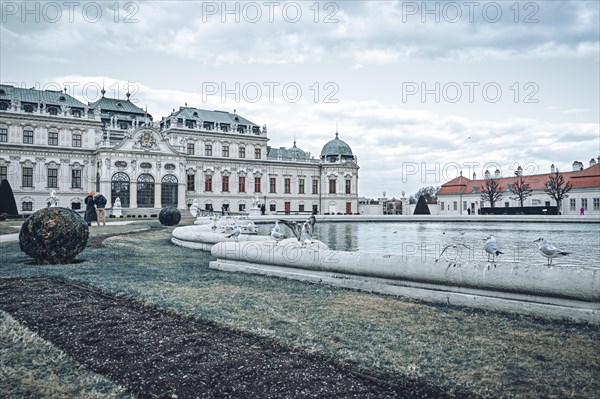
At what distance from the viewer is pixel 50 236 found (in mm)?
8898

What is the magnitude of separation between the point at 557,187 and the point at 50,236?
60284mm

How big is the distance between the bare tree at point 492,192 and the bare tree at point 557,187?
686 cm

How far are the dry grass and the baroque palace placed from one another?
4229cm

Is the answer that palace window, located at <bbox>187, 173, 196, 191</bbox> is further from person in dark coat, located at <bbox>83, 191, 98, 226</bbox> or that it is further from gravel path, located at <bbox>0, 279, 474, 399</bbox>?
gravel path, located at <bbox>0, 279, 474, 399</bbox>

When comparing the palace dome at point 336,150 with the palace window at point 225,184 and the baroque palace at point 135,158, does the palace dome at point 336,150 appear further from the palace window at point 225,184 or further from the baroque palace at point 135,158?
the palace window at point 225,184

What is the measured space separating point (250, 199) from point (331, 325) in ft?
180

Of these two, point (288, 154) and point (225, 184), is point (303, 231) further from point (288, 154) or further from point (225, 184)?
point (288, 154)

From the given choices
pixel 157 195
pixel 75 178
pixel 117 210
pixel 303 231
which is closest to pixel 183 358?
pixel 303 231

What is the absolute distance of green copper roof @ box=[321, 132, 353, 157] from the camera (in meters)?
68.1

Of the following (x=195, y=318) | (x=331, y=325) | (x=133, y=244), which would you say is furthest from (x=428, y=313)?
(x=133, y=244)

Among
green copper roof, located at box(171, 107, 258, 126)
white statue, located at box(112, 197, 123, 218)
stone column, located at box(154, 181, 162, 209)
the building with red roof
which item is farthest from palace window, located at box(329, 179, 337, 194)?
white statue, located at box(112, 197, 123, 218)

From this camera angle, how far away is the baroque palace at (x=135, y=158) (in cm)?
4534

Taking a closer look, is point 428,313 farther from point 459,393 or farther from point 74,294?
point 74,294

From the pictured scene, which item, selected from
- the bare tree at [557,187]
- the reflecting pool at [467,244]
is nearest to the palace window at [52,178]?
the reflecting pool at [467,244]
